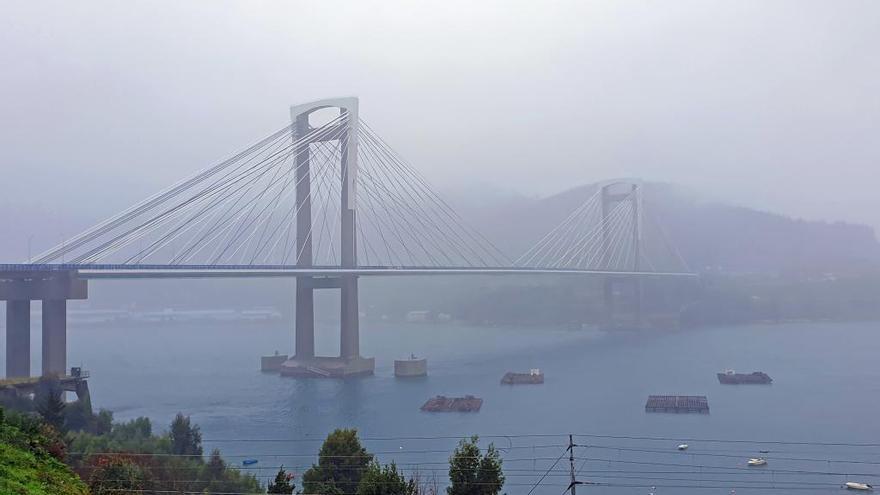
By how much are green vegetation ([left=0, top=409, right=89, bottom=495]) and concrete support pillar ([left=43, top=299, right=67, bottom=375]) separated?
5.75 metres

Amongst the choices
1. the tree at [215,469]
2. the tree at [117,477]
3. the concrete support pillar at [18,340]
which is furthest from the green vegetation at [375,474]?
the concrete support pillar at [18,340]

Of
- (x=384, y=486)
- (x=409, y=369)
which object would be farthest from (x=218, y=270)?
(x=384, y=486)

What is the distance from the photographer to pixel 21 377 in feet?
27.8

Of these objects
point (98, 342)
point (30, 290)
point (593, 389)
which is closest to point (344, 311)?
point (593, 389)

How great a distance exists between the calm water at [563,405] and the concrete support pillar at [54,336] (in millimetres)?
1150

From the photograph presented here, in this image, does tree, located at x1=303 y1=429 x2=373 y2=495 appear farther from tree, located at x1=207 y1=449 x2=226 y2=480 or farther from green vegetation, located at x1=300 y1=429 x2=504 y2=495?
tree, located at x1=207 y1=449 x2=226 y2=480

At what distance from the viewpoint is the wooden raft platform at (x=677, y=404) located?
10.2 m

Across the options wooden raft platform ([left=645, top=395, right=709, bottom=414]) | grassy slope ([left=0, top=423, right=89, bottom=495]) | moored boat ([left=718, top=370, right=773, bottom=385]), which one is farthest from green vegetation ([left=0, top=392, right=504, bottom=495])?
moored boat ([left=718, top=370, right=773, bottom=385])

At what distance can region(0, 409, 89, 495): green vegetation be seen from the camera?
2.52 meters

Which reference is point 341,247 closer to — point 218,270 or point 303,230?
point 303,230

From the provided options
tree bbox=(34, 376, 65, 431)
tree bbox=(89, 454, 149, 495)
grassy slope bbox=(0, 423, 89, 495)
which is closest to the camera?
grassy slope bbox=(0, 423, 89, 495)

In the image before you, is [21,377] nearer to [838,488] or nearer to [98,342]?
[838,488]

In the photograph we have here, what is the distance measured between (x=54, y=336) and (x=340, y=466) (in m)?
5.05

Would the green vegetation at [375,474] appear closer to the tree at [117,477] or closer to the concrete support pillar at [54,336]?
the tree at [117,477]
